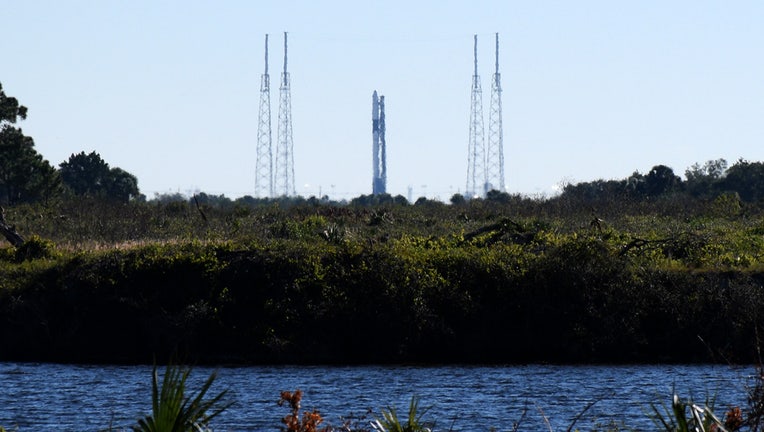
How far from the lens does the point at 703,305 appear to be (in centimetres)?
4697

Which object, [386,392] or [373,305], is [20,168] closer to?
[373,305]

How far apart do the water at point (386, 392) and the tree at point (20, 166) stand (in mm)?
48191

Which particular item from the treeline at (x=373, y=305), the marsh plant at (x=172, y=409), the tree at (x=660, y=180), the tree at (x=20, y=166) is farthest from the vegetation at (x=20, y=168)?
the marsh plant at (x=172, y=409)

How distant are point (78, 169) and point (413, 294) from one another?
8777 centimetres

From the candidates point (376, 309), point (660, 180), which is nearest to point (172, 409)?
point (376, 309)

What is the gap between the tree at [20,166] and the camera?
3565 inches

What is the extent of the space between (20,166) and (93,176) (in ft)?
121

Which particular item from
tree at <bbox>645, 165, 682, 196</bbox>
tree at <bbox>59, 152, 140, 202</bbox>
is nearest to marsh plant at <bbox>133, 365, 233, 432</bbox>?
Result: tree at <bbox>645, 165, 682, 196</bbox>

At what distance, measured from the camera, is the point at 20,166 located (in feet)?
302

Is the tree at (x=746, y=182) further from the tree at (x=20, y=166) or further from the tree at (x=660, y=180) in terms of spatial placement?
the tree at (x=20, y=166)

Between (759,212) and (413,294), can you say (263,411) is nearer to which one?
(413,294)

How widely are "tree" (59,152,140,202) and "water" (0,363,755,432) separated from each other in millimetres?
83750

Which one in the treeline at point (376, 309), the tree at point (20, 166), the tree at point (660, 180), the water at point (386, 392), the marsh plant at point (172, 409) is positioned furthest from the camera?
the tree at point (660, 180)

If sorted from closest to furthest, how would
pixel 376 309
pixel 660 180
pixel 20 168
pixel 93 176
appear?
pixel 376 309
pixel 20 168
pixel 660 180
pixel 93 176
